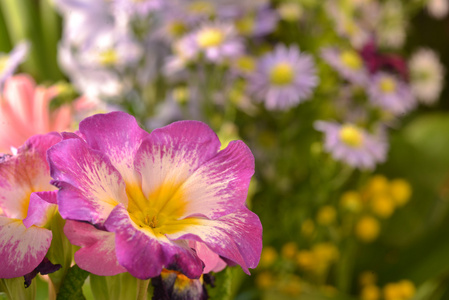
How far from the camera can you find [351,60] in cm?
51

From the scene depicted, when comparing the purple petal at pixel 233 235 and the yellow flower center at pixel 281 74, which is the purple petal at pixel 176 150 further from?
the yellow flower center at pixel 281 74

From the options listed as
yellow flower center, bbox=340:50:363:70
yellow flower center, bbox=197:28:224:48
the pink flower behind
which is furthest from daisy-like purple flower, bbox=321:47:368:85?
the pink flower behind

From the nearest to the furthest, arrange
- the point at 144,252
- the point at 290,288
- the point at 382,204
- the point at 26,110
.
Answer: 1. the point at 144,252
2. the point at 26,110
3. the point at 290,288
4. the point at 382,204

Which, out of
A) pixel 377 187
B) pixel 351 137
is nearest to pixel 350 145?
pixel 351 137

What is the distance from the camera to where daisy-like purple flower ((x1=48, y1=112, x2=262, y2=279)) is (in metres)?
0.14

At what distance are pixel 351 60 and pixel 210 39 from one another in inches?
6.0

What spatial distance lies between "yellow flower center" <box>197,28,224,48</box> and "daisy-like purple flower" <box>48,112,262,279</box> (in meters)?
0.31

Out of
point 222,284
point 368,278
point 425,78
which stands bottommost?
point 368,278

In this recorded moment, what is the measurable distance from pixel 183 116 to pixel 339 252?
22cm

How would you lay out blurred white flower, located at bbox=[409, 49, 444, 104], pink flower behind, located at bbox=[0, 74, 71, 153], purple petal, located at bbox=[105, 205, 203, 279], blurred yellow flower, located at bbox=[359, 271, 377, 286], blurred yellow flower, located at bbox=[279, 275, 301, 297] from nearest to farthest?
1. purple petal, located at bbox=[105, 205, 203, 279]
2. pink flower behind, located at bbox=[0, 74, 71, 153]
3. blurred yellow flower, located at bbox=[279, 275, 301, 297]
4. blurred yellow flower, located at bbox=[359, 271, 377, 286]
5. blurred white flower, located at bbox=[409, 49, 444, 104]

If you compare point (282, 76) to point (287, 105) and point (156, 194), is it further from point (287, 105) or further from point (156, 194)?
point (156, 194)

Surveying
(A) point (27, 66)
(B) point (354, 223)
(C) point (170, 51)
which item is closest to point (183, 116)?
(C) point (170, 51)

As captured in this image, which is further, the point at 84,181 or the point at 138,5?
the point at 138,5

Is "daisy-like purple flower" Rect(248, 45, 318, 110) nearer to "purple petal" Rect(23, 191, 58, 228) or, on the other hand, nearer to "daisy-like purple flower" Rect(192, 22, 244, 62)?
"daisy-like purple flower" Rect(192, 22, 244, 62)
